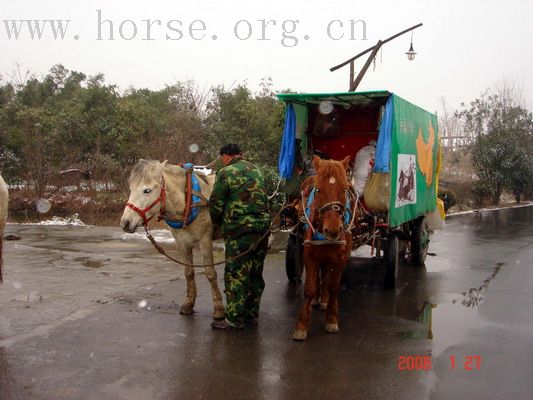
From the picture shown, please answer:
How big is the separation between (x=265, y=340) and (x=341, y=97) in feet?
12.4

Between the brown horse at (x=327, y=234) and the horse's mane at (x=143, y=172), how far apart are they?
1.68 meters

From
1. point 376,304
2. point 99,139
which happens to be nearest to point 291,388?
point 376,304

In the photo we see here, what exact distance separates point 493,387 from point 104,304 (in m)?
4.61

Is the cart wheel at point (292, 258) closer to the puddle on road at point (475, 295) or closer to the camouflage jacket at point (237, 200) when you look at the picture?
the camouflage jacket at point (237, 200)

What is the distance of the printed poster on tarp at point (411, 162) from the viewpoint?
23.1 feet

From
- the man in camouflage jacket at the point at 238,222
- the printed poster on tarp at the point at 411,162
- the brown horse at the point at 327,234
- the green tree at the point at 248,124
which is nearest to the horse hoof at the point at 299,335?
the brown horse at the point at 327,234

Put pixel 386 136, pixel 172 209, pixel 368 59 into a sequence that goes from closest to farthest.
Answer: pixel 172 209, pixel 386 136, pixel 368 59

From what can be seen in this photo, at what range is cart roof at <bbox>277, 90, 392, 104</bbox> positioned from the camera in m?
7.17

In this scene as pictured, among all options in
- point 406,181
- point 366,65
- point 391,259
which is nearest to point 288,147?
point 406,181

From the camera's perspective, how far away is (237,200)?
570cm

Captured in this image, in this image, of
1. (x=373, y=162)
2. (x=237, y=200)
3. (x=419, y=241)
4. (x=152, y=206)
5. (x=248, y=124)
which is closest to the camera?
(x=237, y=200)

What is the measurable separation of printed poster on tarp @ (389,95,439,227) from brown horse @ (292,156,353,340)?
1.66 metres

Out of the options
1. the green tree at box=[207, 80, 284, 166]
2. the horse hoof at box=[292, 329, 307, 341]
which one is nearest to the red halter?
the horse hoof at box=[292, 329, 307, 341]

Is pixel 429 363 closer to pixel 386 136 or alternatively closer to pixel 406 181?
pixel 386 136
